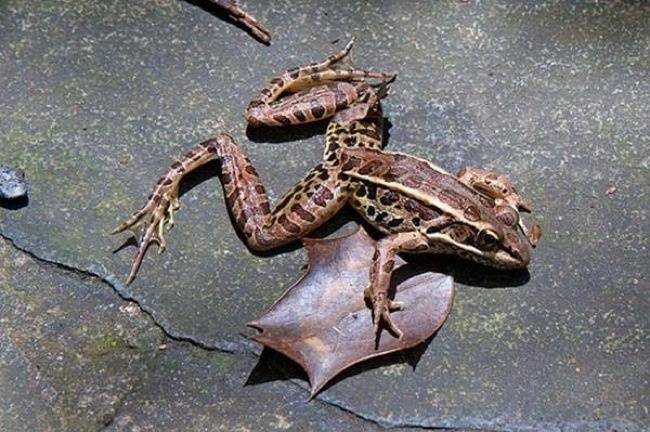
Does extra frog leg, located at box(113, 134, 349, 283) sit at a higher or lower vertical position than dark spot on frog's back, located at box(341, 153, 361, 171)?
lower

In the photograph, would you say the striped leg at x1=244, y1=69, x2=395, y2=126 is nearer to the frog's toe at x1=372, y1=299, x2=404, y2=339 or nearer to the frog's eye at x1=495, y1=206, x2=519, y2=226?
the frog's eye at x1=495, y1=206, x2=519, y2=226

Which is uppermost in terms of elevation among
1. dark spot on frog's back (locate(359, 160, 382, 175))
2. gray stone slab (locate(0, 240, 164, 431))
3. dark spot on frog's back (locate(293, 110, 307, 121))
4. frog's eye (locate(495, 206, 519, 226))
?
frog's eye (locate(495, 206, 519, 226))

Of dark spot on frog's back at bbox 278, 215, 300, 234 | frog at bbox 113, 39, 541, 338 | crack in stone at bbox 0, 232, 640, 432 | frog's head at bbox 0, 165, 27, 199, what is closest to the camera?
crack in stone at bbox 0, 232, 640, 432

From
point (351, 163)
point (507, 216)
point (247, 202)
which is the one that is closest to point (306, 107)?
point (351, 163)

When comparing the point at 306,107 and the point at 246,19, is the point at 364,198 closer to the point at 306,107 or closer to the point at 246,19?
the point at 306,107

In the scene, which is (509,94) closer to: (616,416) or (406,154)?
(406,154)

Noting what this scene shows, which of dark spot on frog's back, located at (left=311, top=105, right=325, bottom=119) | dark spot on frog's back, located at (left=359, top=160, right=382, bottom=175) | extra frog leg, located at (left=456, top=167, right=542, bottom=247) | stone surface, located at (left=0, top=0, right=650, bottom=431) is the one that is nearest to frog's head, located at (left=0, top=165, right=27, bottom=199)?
stone surface, located at (left=0, top=0, right=650, bottom=431)
